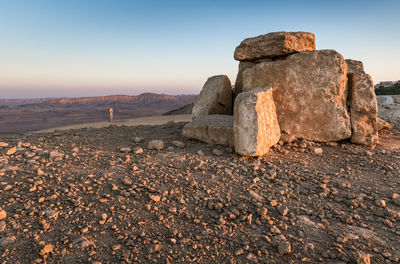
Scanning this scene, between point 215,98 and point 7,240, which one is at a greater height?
point 215,98

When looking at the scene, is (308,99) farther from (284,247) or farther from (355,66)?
(284,247)

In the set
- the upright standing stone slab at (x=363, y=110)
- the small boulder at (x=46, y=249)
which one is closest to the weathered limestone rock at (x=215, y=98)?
the upright standing stone slab at (x=363, y=110)

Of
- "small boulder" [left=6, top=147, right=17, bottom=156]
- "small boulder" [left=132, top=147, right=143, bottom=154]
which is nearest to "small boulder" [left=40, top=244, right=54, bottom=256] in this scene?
"small boulder" [left=132, top=147, right=143, bottom=154]

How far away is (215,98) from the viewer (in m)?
5.90

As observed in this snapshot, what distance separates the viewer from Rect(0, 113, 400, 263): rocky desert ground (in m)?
2.11

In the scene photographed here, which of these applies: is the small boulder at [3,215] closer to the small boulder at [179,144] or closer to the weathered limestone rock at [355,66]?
the small boulder at [179,144]

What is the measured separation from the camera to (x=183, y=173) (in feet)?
11.5

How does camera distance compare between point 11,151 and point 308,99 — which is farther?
point 308,99

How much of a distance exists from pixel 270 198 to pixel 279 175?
2.29ft

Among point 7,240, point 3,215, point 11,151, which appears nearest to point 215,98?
point 11,151

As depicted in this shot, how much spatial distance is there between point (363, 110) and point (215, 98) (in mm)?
3054

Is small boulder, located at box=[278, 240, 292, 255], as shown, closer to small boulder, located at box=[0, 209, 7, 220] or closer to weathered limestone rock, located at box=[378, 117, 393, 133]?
small boulder, located at box=[0, 209, 7, 220]

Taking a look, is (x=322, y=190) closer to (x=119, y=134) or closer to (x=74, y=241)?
(x=74, y=241)

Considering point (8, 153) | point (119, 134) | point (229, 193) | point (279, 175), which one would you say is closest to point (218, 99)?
point (119, 134)
